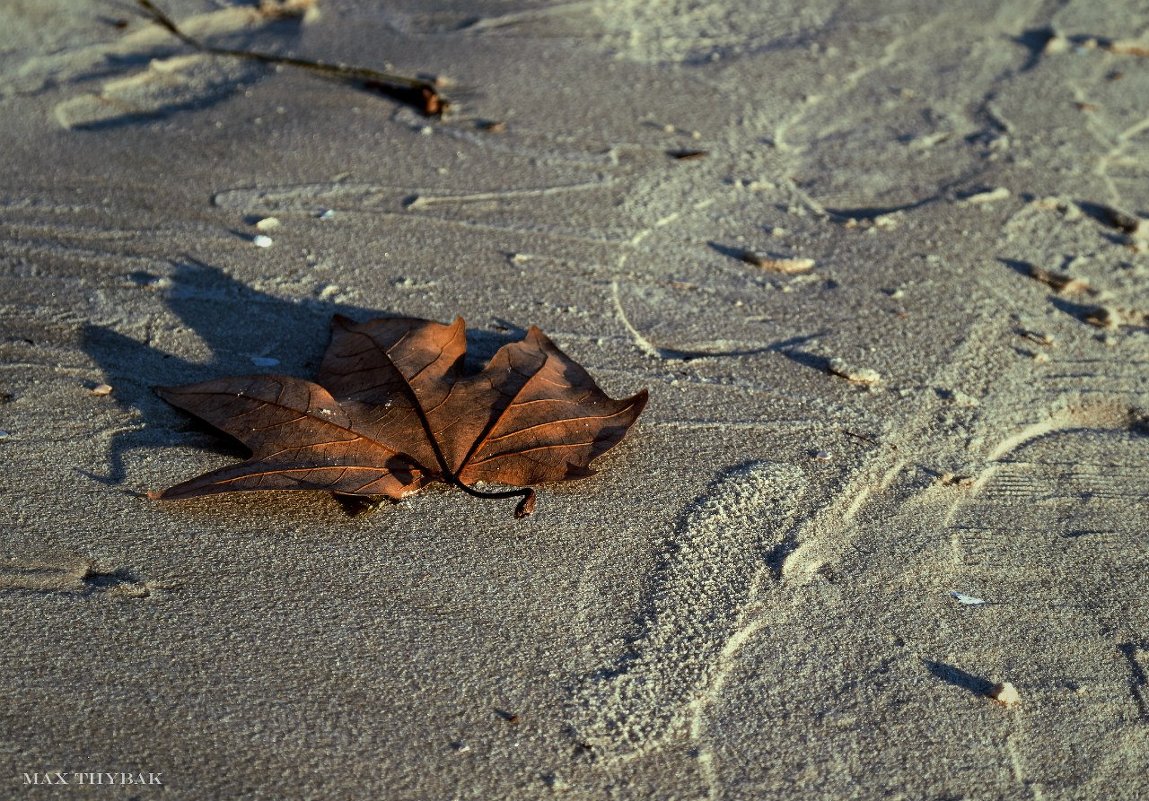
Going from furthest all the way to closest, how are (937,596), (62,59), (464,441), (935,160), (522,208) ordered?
(62,59), (935,160), (522,208), (464,441), (937,596)

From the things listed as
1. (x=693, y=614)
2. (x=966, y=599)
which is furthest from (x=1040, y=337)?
(x=693, y=614)

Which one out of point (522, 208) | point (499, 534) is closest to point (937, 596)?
point (499, 534)

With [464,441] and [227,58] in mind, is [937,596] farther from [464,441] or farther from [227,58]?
[227,58]

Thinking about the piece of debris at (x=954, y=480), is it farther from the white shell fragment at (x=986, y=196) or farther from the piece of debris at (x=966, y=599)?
the white shell fragment at (x=986, y=196)

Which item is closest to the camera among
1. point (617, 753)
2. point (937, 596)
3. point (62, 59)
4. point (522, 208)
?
point (617, 753)

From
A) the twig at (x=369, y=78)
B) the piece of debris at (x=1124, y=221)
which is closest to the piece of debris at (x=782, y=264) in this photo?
the piece of debris at (x=1124, y=221)

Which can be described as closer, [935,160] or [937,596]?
[937,596]
